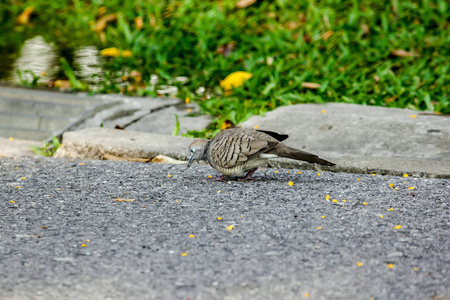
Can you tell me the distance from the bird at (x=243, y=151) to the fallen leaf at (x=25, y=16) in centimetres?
626

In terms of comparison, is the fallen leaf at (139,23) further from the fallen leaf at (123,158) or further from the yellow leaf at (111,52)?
the fallen leaf at (123,158)

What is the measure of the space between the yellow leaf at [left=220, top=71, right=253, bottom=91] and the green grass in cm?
9

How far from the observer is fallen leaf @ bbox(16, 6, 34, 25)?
369 inches

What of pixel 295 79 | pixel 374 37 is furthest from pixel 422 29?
pixel 295 79

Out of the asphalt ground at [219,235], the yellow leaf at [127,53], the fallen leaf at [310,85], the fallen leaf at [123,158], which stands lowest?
the fallen leaf at [123,158]

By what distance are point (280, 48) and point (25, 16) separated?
14.3ft

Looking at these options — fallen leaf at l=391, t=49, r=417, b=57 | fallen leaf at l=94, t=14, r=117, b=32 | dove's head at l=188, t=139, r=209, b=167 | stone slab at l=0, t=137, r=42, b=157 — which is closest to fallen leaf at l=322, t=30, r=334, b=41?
fallen leaf at l=391, t=49, r=417, b=57

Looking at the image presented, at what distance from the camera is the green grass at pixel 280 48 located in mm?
6125

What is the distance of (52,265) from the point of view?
276 centimetres

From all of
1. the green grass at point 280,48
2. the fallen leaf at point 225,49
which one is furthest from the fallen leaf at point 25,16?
the fallen leaf at point 225,49

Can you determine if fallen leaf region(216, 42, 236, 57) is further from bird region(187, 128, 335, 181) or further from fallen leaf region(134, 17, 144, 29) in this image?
bird region(187, 128, 335, 181)

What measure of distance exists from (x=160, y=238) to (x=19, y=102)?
151 inches

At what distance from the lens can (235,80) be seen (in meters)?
6.44

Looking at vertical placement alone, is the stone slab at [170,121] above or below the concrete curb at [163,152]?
below
